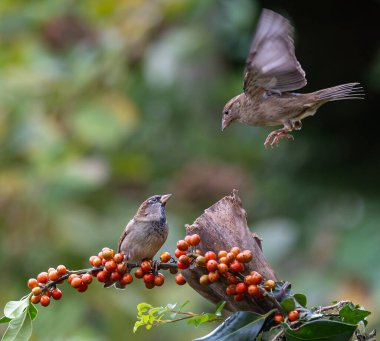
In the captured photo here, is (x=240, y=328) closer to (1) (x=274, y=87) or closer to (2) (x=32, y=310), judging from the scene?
(2) (x=32, y=310)

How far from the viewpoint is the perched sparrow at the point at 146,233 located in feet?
12.1

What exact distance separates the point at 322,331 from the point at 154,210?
1.49 m

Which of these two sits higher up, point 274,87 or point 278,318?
point 274,87

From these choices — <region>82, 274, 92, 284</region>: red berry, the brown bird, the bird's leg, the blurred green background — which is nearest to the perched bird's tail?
the brown bird

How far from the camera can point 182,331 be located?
6.32 m

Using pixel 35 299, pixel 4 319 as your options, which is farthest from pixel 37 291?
pixel 4 319

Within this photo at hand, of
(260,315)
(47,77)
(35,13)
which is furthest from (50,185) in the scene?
(260,315)

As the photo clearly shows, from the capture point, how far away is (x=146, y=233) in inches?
151

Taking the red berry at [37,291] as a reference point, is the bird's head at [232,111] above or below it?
above

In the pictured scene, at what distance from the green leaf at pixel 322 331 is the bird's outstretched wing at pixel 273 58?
3.11 feet

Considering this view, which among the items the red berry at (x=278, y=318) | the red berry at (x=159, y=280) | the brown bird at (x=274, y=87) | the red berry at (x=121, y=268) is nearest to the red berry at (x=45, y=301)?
the red berry at (x=121, y=268)

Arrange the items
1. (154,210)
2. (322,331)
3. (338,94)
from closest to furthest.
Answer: (322,331), (338,94), (154,210)

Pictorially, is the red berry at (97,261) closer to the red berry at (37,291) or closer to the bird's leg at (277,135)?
the red berry at (37,291)

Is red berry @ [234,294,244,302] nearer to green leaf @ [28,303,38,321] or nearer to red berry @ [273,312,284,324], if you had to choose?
red berry @ [273,312,284,324]
